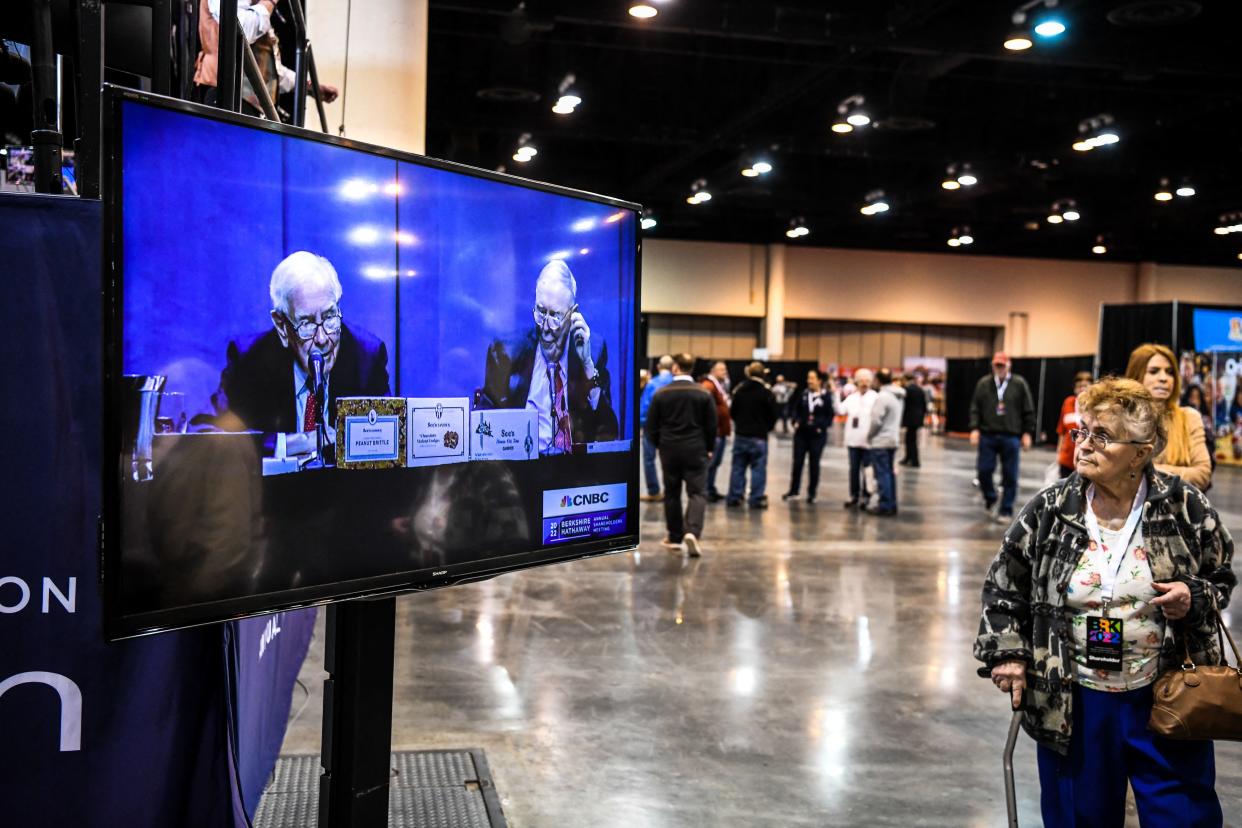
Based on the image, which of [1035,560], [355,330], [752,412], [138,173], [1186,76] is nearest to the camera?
[138,173]

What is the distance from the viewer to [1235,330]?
497 inches

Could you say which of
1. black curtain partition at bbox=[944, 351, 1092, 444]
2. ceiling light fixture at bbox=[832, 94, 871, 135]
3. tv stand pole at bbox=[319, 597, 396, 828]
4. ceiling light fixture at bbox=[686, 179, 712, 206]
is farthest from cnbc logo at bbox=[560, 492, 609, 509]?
black curtain partition at bbox=[944, 351, 1092, 444]

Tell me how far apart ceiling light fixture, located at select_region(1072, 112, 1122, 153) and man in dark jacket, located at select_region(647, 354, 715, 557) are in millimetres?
10235

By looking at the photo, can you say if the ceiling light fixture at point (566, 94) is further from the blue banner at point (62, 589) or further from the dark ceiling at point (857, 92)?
the blue banner at point (62, 589)

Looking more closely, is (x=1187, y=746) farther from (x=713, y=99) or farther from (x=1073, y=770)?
(x=713, y=99)

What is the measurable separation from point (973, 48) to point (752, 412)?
5125 millimetres

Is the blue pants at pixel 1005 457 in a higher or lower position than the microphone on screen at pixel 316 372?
lower

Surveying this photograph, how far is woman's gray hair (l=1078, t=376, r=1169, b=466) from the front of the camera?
9.04ft

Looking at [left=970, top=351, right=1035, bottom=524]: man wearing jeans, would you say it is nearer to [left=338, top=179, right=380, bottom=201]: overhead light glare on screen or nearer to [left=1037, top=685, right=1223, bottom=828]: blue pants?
[left=1037, top=685, right=1223, bottom=828]: blue pants

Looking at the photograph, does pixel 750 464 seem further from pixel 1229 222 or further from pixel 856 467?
pixel 1229 222

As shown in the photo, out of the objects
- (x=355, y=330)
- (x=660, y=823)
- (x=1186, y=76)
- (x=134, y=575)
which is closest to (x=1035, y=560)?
(x=660, y=823)

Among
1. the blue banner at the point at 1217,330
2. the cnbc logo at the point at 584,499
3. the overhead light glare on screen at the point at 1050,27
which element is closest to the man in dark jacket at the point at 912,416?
the blue banner at the point at 1217,330

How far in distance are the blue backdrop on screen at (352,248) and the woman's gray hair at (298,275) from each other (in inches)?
0.5

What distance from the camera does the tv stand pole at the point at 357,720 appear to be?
2.08 m
